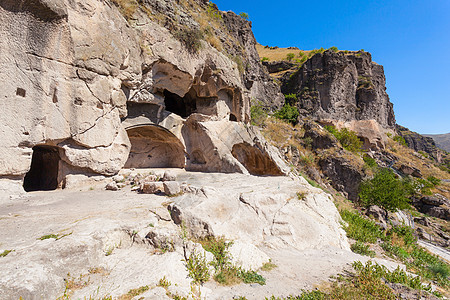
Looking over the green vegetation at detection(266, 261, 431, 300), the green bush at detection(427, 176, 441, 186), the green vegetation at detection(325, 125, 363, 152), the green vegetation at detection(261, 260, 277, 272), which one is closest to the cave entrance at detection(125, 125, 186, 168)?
the green vegetation at detection(261, 260, 277, 272)

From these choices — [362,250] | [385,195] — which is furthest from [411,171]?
[362,250]

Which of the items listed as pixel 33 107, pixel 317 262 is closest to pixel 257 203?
pixel 317 262

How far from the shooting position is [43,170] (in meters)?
8.64

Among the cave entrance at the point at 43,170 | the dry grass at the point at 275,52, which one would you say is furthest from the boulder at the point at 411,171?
the cave entrance at the point at 43,170

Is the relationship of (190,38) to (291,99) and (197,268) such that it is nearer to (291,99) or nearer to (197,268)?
(197,268)

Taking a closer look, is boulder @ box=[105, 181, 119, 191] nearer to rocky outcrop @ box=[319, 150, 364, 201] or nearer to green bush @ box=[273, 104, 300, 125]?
rocky outcrop @ box=[319, 150, 364, 201]

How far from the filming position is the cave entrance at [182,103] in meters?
13.7

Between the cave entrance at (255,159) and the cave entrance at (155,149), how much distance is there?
11.4ft

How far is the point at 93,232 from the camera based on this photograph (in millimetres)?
3268

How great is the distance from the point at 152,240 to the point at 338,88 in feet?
123

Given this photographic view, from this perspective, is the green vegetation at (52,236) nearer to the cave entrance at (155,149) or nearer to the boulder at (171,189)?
the boulder at (171,189)

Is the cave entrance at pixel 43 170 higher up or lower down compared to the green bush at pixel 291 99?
lower down

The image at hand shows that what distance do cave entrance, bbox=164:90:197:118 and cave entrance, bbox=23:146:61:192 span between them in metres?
7.28

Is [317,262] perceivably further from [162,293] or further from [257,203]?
Result: [162,293]
